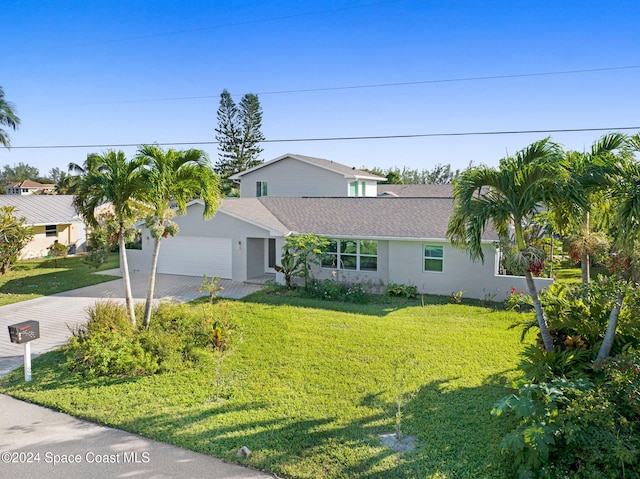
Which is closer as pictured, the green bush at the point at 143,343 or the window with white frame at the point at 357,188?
the green bush at the point at 143,343

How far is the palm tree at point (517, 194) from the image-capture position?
6980mm

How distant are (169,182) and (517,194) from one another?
26.5 feet

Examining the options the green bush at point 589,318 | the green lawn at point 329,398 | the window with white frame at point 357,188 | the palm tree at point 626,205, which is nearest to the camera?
the green lawn at point 329,398

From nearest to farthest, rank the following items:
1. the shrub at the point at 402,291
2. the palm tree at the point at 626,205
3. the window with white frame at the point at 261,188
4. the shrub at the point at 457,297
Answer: the palm tree at the point at 626,205 → the shrub at the point at 457,297 → the shrub at the point at 402,291 → the window with white frame at the point at 261,188

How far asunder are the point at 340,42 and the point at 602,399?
1625 cm

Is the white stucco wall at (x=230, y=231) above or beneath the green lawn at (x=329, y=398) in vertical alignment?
above

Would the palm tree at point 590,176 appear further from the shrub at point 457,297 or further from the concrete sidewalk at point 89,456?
the shrub at point 457,297

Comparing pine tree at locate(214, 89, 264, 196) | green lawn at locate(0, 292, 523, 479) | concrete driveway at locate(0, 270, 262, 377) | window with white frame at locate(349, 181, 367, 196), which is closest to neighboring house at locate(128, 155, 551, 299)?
concrete driveway at locate(0, 270, 262, 377)

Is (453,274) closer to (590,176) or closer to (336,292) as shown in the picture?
(336,292)

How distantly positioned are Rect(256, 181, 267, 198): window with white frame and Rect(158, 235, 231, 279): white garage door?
1213cm

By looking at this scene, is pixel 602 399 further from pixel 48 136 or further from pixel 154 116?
pixel 48 136

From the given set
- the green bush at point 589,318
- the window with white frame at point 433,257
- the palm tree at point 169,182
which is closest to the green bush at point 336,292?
the window with white frame at point 433,257

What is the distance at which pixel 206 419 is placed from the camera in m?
6.93

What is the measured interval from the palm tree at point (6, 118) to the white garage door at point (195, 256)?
692 inches
